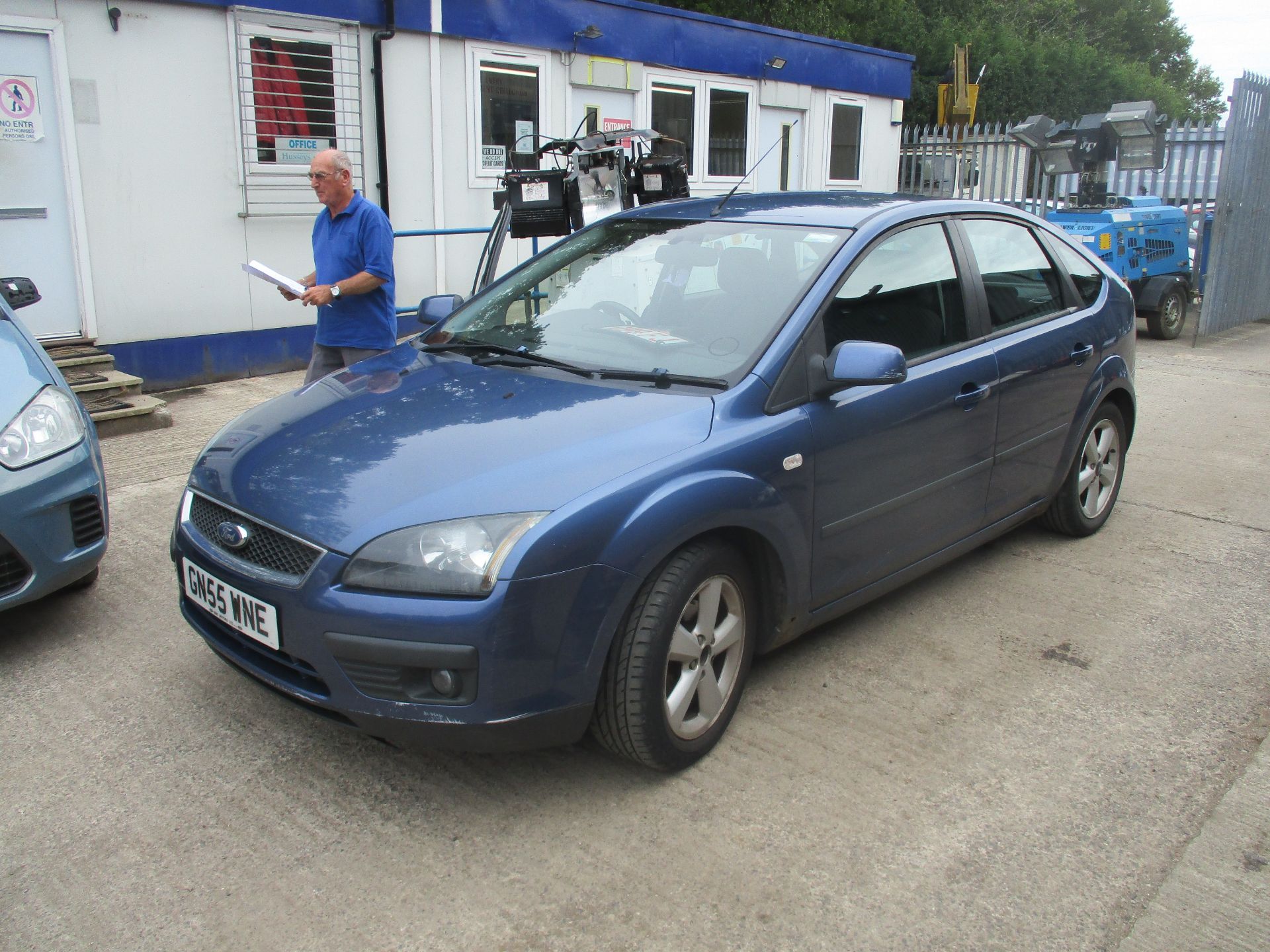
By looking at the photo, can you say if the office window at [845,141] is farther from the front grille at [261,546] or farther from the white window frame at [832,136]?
the front grille at [261,546]

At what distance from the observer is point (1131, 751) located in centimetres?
317

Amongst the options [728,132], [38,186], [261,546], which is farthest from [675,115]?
[261,546]

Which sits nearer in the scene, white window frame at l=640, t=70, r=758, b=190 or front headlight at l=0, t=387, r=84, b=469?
front headlight at l=0, t=387, r=84, b=469

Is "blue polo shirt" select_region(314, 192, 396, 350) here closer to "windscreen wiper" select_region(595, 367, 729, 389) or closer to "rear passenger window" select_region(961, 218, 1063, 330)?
"windscreen wiper" select_region(595, 367, 729, 389)

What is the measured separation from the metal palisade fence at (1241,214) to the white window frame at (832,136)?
455cm

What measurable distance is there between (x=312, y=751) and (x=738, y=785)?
1.25m

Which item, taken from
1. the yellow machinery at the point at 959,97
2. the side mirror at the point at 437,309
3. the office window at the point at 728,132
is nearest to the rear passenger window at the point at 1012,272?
the side mirror at the point at 437,309

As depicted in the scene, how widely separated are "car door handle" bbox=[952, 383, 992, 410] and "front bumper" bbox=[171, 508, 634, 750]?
1.71m

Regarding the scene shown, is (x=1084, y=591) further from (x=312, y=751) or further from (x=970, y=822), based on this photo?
(x=312, y=751)

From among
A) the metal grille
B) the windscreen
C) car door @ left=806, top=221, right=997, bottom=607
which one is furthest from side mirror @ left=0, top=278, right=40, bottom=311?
the metal grille

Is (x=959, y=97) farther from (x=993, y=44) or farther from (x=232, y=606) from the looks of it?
(x=232, y=606)

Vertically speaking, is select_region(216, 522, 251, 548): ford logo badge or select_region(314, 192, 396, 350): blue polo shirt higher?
select_region(314, 192, 396, 350): blue polo shirt

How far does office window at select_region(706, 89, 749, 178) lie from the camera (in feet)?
40.3

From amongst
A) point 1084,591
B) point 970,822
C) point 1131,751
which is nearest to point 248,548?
point 970,822
